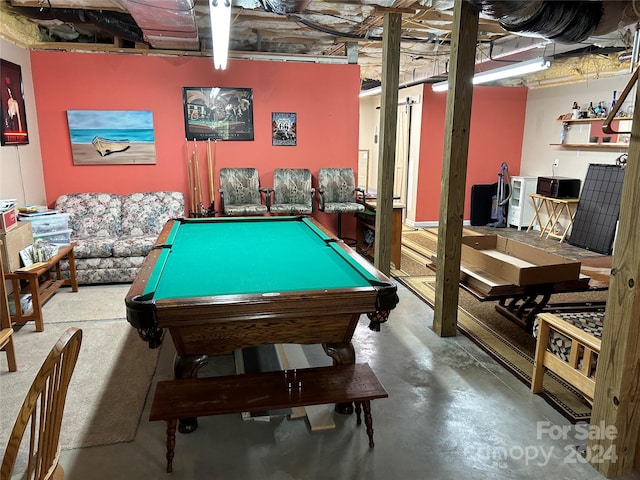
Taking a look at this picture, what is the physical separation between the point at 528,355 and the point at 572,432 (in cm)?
95

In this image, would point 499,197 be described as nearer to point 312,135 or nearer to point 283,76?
point 312,135

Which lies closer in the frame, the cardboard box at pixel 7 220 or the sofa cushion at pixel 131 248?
the cardboard box at pixel 7 220

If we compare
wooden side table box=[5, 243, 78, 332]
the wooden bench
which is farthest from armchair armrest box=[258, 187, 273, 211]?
the wooden bench

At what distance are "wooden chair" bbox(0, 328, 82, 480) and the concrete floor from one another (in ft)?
2.89

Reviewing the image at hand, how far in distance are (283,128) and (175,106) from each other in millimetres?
1460

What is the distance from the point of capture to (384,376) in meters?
3.19

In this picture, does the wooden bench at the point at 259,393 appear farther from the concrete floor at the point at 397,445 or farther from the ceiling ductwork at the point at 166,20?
the ceiling ductwork at the point at 166,20

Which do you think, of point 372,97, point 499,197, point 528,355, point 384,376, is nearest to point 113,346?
point 384,376

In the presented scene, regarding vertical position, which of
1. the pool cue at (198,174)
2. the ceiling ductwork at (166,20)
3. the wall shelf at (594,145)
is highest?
the ceiling ductwork at (166,20)

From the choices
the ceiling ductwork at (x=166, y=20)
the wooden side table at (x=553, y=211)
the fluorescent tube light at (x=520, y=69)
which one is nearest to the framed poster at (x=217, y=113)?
the ceiling ductwork at (x=166, y=20)

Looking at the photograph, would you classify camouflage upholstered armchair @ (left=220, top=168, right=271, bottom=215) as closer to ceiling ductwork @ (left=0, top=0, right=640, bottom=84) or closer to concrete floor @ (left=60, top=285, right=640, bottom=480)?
ceiling ductwork @ (left=0, top=0, right=640, bottom=84)

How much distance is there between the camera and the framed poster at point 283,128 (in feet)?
21.0

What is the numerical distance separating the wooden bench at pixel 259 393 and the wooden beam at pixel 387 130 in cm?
268

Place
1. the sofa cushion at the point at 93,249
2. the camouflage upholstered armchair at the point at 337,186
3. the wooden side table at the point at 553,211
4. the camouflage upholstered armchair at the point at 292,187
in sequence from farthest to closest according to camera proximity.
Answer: the wooden side table at the point at 553,211
the camouflage upholstered armchair at the point at 337,186
the camouflage upholstered armchair at the point at 292,187
the sofa cushion at the point at 93,249
